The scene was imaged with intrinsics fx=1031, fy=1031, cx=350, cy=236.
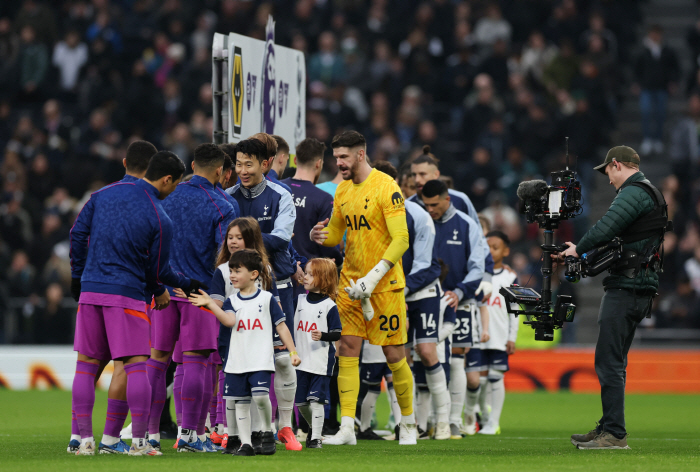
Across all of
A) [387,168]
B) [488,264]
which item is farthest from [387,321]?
[488,264]

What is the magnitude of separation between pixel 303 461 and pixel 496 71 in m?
14.8

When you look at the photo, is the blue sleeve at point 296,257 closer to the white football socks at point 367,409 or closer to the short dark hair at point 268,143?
the short dark hair at point 268,143

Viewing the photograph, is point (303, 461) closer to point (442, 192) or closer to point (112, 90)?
point (442, 192)

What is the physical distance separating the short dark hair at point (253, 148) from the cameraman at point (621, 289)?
2.69 meters

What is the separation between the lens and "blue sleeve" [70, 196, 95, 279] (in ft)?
25.9

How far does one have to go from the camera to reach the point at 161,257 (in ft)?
26.0

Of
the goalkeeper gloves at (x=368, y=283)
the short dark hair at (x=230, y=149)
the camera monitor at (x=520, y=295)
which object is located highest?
the short dark hair at (x=230, y=149)

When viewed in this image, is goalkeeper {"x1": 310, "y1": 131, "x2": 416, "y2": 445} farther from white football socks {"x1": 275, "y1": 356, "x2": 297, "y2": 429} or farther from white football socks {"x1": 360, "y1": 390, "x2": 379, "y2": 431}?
white football socks {"x1": 360, "y1": 390, "x2": 379, "y2": 431}

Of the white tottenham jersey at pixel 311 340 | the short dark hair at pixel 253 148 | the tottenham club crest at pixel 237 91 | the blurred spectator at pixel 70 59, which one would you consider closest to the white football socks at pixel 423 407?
the white tottenham jersey at pixel 311 340

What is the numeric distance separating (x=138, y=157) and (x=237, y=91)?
249 centimetres

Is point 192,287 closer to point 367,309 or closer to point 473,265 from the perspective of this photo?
point 367,309

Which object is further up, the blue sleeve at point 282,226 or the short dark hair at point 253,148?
the short dark hair at point 253,148

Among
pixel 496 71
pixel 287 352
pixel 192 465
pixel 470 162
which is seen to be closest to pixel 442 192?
pixel 287 352

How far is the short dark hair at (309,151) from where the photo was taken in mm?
10008
